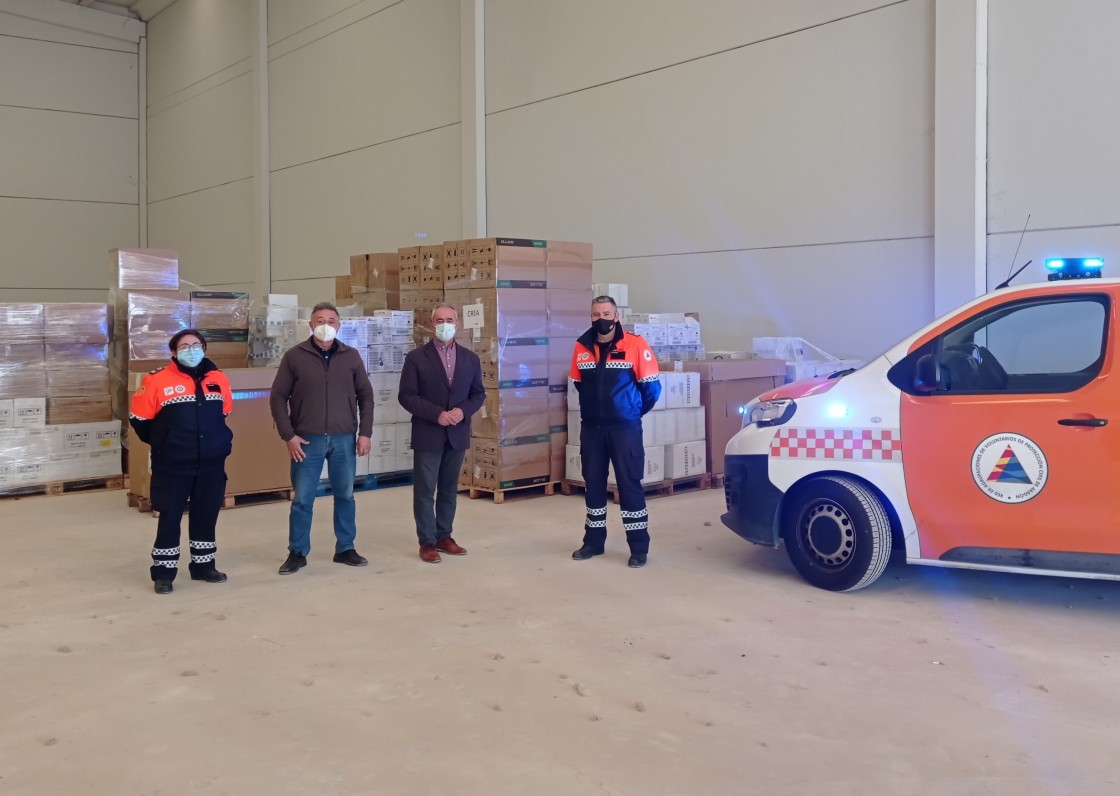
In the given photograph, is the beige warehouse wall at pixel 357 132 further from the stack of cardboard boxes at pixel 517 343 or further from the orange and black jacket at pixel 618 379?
the orange and black jacket at pixel 618 379

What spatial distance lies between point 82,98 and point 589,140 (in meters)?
15.9

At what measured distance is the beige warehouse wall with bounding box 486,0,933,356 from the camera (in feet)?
31.1

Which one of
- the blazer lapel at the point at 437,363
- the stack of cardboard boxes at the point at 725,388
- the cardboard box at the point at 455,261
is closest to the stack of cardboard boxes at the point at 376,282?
the cardboard box at the point at 455,261

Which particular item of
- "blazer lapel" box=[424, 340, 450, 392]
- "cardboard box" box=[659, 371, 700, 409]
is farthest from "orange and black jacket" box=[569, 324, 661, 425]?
"cardboard box" box=[659, 371, 700, 409]

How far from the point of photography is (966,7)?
346 inches

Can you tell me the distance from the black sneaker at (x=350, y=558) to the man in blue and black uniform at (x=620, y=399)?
1703 millimetres

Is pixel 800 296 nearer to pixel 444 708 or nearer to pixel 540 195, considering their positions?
pixel 540 195

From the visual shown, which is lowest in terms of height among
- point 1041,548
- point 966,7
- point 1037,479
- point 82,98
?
point 1041,548

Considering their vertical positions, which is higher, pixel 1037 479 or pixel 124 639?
pixel 1037 479

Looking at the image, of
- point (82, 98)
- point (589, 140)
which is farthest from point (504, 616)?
point (82, 98)

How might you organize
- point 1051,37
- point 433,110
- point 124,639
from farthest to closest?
point 433,110 < point 1051,37 < point 124,639

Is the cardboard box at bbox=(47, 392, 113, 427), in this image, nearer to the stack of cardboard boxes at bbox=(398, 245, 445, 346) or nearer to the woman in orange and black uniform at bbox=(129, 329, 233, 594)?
the stack of cardboard boxes at bbox=(398, 245, 445, 346)

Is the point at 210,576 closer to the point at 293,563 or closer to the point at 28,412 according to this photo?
the point at 293,563

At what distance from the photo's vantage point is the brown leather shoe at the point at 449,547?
6.89m
